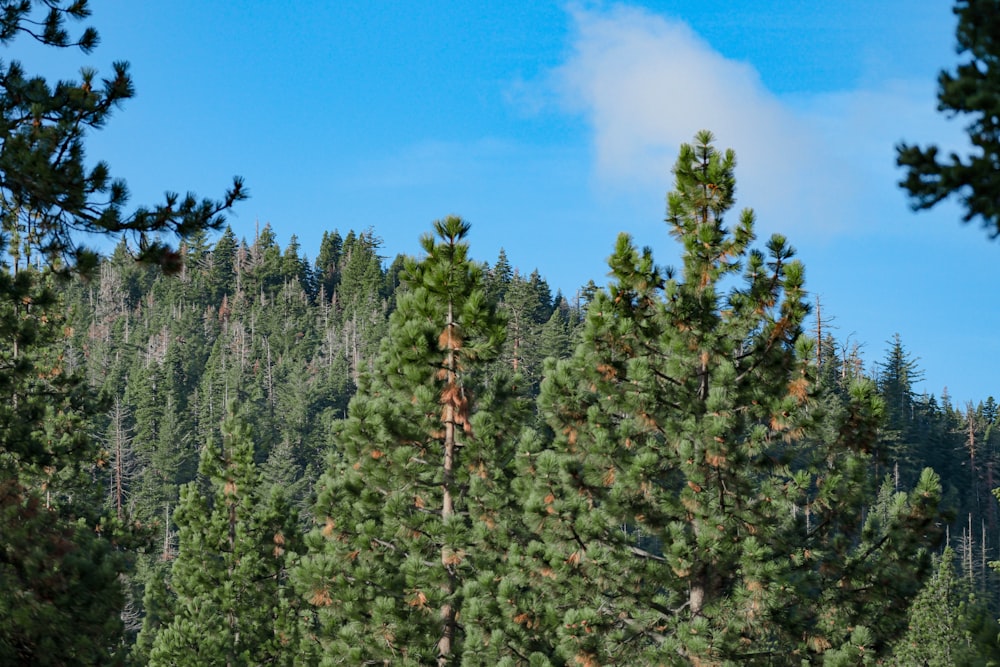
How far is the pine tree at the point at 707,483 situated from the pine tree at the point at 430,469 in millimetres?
2607

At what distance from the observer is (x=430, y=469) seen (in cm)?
1838

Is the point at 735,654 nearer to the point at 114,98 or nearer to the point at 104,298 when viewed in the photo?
the point at 114,98

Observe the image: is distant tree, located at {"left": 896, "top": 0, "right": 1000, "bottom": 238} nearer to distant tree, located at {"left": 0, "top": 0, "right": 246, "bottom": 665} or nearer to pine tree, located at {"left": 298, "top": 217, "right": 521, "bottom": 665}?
distant tree, located at {"left": 0, "top": 0, "right": 246, "bottom": 665}

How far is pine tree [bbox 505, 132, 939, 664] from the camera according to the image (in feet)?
44.1

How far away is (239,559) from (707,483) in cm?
1738

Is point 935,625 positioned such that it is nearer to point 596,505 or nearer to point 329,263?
point 596,505

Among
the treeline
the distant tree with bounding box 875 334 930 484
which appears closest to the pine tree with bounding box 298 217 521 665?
the treeline

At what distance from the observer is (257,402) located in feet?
351

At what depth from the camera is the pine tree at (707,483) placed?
1344 cm

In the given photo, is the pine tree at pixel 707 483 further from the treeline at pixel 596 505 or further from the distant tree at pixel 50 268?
the distant tree at pixel 50 268

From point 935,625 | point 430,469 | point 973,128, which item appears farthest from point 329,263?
point 973,128

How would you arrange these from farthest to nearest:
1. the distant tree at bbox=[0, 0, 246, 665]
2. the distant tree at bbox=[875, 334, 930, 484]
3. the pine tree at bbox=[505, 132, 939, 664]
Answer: the distant tree at bbox=[875, 334, 930, 484], the pine tree at bbox=[505, 132, 939, 664], the distant tree at bbox=[0, 0, 246, 665]

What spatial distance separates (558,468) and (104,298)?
166 meters

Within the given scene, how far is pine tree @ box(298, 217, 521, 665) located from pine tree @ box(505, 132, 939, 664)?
2.61 m
